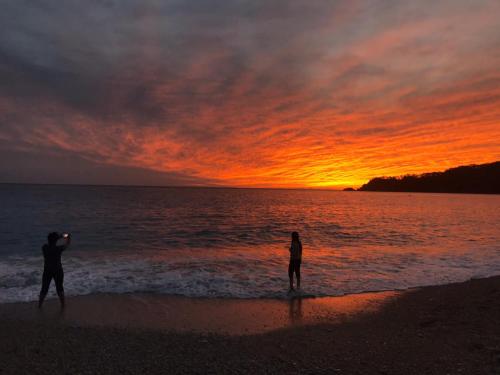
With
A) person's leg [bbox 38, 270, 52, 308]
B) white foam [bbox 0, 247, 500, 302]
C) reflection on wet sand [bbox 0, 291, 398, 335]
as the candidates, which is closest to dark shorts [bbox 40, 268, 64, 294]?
person's leg [bbox 38, 270, 52, 308]

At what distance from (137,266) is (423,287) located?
14.4 meters

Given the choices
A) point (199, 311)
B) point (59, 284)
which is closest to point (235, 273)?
point (199, 311)

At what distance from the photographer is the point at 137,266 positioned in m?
18.7

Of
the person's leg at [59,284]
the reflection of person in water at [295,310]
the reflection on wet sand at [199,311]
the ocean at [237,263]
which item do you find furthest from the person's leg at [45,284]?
the reflection of person in water at [295,310]

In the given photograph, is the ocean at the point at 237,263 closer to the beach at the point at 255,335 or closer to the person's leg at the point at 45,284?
the person's leg at the point at 45,284

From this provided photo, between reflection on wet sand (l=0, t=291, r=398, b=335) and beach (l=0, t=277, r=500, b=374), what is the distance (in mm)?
32

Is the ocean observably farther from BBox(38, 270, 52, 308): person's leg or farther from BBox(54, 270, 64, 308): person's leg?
BBox(54, 270, 64, 308): person's leg

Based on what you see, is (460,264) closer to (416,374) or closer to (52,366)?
(416,374)

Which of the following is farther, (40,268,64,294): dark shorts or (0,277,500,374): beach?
(40,268,64,294): dark shorts

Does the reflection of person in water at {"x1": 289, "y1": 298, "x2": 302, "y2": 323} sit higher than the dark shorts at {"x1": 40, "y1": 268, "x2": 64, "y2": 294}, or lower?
lower

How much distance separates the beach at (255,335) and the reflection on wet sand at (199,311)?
32mm

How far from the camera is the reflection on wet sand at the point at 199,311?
9664 millimetres

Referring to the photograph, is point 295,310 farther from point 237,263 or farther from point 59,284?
point 237,263

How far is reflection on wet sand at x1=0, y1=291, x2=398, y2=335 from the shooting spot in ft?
31.7
